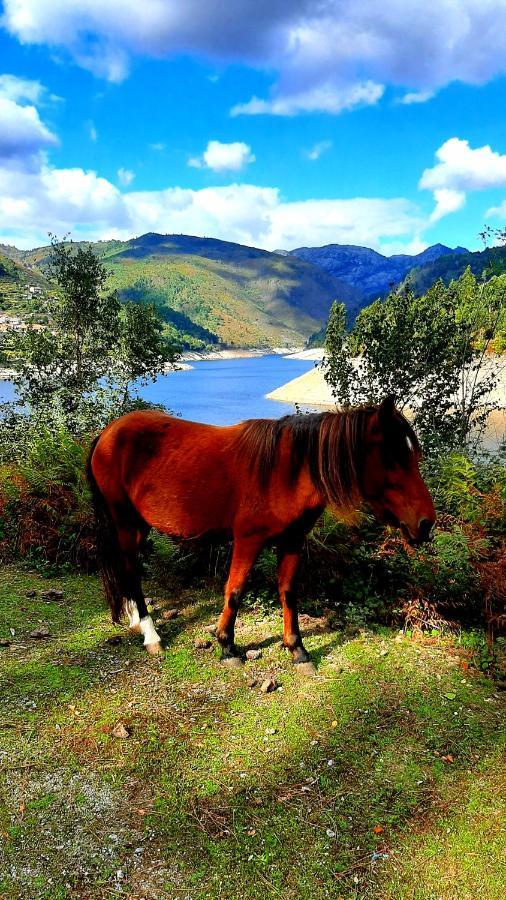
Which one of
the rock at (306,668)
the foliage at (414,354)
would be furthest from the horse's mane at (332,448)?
the foliage at (414,354)

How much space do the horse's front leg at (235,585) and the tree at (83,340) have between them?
8238 mm

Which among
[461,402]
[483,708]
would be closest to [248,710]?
[483,708]

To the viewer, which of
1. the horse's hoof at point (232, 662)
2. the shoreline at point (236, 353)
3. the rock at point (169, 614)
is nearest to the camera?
the horse's hoof at point (232, 662)

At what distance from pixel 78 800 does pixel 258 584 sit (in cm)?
279

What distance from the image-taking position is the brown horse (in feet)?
11.0

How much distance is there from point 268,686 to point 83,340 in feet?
36.5

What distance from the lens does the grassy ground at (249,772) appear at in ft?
7.42

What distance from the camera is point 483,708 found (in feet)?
11.3

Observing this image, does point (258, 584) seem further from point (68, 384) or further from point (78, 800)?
point (68, 384)

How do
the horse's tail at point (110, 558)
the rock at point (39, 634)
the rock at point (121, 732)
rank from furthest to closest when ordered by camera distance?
the horse's tail at point (110, 558) → the rock at point (39, 634) → the rock at point (121, 732)

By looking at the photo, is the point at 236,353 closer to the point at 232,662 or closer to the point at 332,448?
the point at 232,662

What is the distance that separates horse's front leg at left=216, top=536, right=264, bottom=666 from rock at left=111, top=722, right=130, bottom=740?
996 millimetres

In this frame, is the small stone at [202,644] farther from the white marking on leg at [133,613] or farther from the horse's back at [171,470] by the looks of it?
the horse's back at [171,470]

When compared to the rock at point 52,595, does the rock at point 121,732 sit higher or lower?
higher
